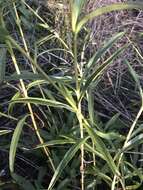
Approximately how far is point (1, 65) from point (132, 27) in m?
0.97

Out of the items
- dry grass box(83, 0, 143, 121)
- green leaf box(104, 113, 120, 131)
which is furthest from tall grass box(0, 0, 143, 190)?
dry grass box(83, 0, 143, 121)

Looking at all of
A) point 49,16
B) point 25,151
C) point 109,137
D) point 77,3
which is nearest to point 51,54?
point 49,16

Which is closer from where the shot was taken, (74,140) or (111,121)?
(74,140)

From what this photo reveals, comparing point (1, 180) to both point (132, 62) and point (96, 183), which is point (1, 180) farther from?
point (132, 62)

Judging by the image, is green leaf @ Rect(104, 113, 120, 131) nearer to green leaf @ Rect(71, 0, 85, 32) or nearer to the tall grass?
the tall grass

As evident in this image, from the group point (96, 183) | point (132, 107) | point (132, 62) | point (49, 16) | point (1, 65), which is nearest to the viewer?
point (1, 65)

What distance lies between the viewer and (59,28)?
206 cm

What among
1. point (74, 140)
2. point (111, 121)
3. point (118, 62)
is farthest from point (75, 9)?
point (118, 62)

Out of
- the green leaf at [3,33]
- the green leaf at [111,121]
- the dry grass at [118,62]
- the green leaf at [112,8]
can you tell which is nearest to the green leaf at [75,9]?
the green leaf at [112,8]

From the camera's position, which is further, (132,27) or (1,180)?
(132,27)

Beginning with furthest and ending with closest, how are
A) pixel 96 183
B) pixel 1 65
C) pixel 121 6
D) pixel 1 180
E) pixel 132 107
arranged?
1. pixel 132 107
2. pixel 1 180
3. pixel 96 183
4. pixel 1 65
5. pixel 121 6

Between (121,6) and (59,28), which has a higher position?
(121,6)

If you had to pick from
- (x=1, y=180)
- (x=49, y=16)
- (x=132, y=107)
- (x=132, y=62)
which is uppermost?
(x=49, y=16)

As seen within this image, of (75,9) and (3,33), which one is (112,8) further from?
(3,33)
